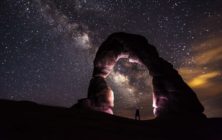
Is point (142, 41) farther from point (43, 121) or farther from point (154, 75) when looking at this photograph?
point (43, 121)

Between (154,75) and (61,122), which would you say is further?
(154,75)

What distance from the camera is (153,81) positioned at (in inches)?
1027

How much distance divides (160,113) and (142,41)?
9422mm

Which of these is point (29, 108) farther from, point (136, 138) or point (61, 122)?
point (136, 138)

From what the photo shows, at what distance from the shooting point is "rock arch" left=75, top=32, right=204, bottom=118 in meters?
23.2

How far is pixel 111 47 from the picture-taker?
103ft

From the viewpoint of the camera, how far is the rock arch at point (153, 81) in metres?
23.2

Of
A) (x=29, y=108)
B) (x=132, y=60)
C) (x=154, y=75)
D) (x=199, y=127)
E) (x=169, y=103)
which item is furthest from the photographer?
(x=132, y=60)

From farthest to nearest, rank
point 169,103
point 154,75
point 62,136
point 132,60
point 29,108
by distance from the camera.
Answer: point 132,60 < point 154,75 < point 169,103 < point 29,108 < point 62,136

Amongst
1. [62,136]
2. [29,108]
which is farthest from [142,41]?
[62,136]

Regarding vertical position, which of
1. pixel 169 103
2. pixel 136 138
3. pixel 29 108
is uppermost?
pixel 169 103

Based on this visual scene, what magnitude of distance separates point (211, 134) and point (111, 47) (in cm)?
1962

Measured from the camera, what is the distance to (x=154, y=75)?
26.2 meters

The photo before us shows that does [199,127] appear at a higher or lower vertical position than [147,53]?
lower
